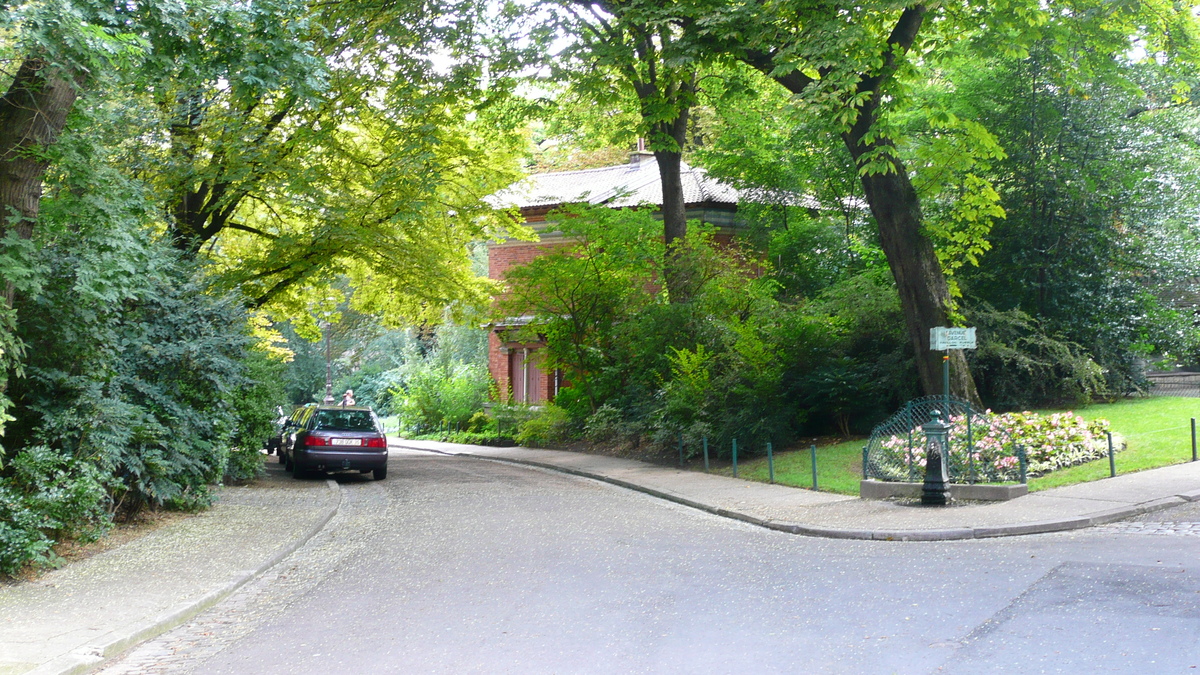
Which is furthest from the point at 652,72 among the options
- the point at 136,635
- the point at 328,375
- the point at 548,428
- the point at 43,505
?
the point at 328,375

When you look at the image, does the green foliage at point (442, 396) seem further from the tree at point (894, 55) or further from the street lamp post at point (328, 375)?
the tree at point (894, 55)

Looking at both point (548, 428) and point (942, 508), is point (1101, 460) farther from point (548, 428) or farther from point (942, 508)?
point (548, 428)

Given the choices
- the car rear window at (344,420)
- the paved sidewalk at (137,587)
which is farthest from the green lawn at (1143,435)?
the car rear window at (344,420)

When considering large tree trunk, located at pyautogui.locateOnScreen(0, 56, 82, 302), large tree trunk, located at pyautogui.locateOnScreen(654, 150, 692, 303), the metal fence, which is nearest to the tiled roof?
large tree trunk, located at pyautogui.locateOnScreen(654, 150, 692, 303)

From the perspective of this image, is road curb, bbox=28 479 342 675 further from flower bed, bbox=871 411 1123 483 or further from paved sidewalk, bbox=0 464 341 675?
flower bed, bbox=871 411 1123 483

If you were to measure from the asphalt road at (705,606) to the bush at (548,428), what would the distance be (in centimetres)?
1700

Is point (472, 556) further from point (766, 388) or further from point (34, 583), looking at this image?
point (766, 388)

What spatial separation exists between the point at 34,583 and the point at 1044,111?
20423 millimetres

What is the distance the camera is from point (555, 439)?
1169 inches

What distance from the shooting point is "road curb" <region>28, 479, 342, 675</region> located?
6348 millimetres

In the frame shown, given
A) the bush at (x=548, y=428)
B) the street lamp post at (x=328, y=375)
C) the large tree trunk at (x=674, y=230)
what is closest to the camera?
the large tree trunk at (x=674, y=230)

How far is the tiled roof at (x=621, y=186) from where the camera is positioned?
3366cm

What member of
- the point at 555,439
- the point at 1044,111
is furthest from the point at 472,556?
the point at 555,439

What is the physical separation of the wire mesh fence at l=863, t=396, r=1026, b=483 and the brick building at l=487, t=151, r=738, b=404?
17.6 m
